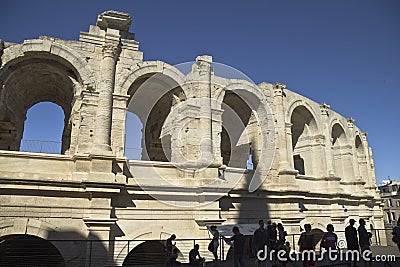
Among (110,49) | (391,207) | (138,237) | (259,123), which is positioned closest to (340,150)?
(259,123)

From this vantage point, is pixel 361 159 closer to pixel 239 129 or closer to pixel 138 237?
pixel 239 129

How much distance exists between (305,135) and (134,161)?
31.7 feet

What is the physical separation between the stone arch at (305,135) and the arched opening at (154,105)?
20.5 feet

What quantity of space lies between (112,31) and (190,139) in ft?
15.1

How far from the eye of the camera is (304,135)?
16641mm

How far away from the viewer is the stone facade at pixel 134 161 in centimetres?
934

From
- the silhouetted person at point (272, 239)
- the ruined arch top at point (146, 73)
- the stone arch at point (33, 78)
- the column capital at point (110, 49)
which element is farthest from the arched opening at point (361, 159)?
the stone arch at point (33, 78)

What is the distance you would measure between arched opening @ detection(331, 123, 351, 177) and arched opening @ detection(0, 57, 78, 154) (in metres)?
13.8

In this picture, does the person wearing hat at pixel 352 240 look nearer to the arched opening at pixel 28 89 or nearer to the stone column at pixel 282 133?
the stone column at pixel 282 133

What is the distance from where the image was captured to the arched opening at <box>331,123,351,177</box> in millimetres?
17469

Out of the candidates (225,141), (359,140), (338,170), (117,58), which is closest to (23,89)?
(117,58)

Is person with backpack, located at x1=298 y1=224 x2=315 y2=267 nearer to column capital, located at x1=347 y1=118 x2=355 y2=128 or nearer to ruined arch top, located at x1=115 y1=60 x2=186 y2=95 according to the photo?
ruined arch top, located at x1=115 y1=60 x2=186 y2=95

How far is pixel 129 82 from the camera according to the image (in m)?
11.2

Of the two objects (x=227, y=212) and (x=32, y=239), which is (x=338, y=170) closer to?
(x=227, y=212)
